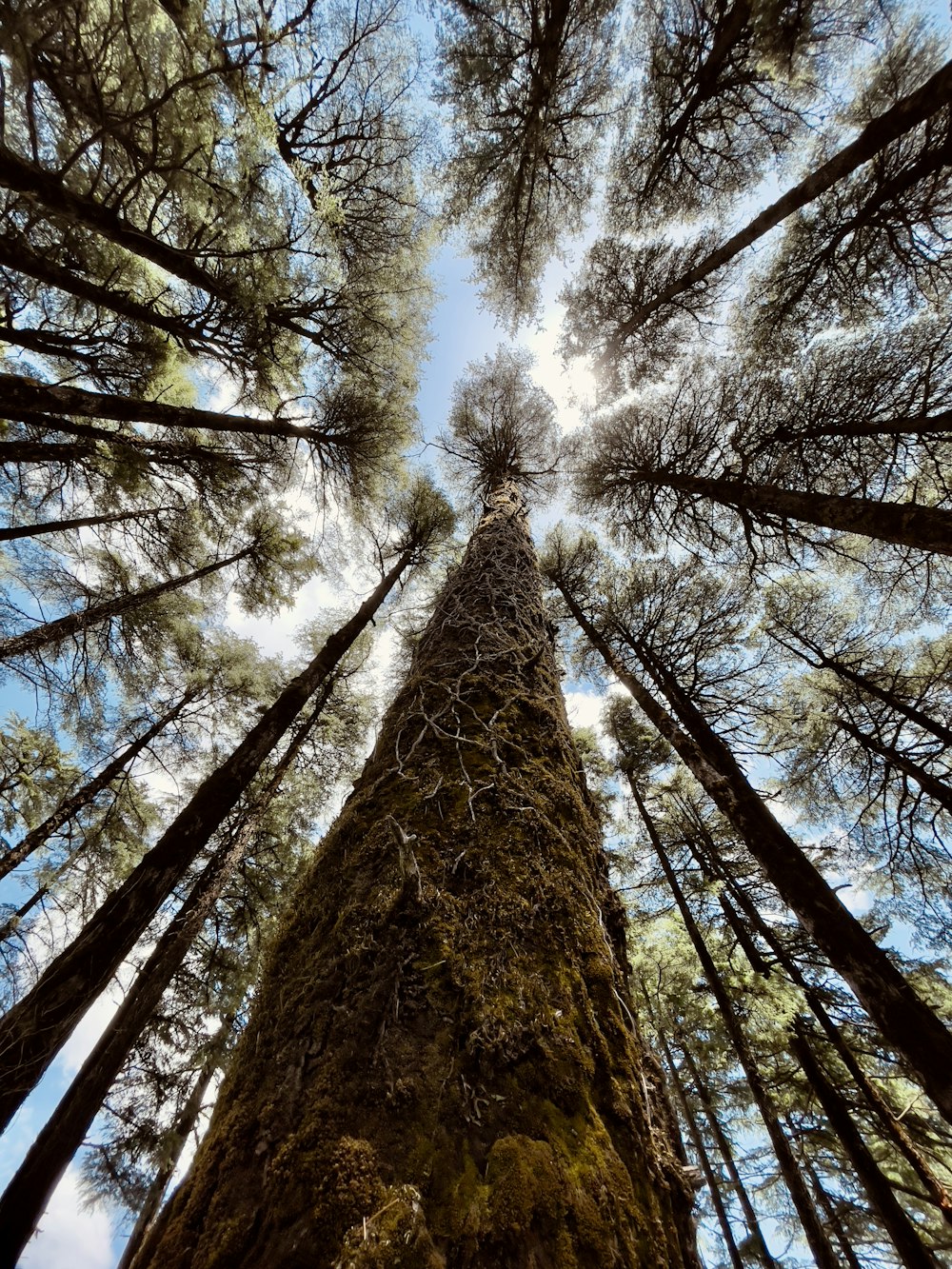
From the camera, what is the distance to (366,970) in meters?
1.59

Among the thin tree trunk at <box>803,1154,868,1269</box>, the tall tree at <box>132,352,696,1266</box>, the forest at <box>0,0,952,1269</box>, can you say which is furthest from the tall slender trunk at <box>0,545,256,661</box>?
the thin tree trunk at <box>803,1154,868,1269</box>

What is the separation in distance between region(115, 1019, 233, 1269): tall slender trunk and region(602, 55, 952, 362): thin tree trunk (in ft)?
43.8

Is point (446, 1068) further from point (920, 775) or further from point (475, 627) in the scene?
point (920, 775)

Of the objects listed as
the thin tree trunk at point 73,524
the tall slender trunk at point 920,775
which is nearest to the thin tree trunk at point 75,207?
the thin tree trunk at point 73,524

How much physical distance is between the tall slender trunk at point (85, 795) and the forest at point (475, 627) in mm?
A: 107

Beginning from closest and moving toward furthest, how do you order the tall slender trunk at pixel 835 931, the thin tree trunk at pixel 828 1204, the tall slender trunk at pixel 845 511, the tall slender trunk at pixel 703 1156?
the tall slender trunk at pixel 835 931 → the tall slender trunk at pixel 845 511 → the thin tree trunk at pixel 828 1204 → the tall slender trunk at pixel 703 1156

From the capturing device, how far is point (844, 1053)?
6.02 m

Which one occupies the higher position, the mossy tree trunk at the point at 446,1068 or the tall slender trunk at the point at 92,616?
the tall slender trunk at the point at 92,616

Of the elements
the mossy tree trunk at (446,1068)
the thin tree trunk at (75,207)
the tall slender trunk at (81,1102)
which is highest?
the thin tree trunk at (75,207)

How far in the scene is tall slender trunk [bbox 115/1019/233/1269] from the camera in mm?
6918

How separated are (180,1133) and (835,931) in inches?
356

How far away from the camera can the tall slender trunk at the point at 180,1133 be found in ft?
22.7

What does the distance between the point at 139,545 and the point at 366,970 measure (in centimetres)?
835

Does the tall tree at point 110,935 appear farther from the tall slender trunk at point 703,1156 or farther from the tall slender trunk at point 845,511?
the tall slender trunk at point 703,1156
